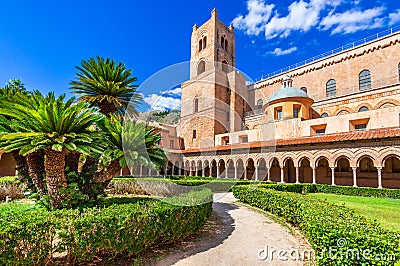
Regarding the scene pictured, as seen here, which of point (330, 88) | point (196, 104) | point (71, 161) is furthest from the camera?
point (196, 104)

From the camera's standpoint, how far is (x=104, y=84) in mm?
11148

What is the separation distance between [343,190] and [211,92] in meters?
24.6

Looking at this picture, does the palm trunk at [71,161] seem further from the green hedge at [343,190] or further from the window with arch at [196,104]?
the window with arch at [196,104]

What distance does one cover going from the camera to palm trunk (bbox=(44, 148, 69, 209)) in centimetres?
673

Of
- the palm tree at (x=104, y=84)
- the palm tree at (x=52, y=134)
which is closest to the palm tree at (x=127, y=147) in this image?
the palm tree at (x=52, y=134)

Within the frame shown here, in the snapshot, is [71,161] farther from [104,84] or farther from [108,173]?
[104,84]

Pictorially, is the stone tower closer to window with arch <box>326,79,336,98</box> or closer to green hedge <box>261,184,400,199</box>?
window with arch <box>326,79,336,98</box>

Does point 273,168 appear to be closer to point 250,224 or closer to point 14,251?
point 250,224

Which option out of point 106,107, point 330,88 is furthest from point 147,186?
point 330,88

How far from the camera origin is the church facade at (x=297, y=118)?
20203mm

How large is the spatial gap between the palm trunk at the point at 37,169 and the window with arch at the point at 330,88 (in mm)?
34161

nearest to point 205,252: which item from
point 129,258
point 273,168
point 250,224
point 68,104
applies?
point 129,258

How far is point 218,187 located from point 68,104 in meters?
14.5

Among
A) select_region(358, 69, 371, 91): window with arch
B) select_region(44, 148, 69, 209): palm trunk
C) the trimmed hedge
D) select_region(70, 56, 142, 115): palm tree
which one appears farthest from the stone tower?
select_region(44, 148, 69, 209): palm trunk
